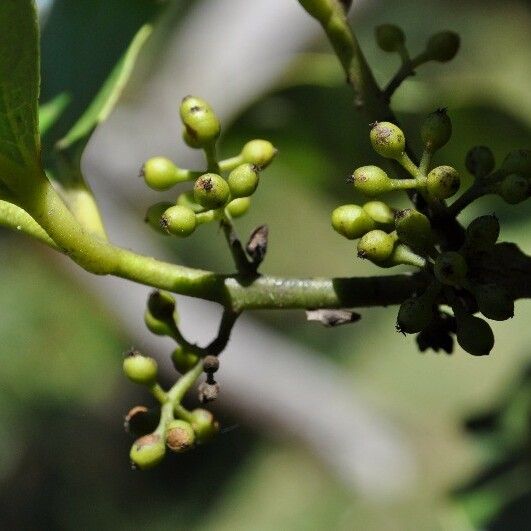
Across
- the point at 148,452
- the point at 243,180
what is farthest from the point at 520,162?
the point at 148,452

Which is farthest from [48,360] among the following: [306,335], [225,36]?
[225,36]

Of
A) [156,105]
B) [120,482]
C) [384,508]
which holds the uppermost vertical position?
[156,105]

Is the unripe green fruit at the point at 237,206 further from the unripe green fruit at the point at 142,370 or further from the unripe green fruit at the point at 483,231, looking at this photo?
the unripe green fruit at the point at 483,231

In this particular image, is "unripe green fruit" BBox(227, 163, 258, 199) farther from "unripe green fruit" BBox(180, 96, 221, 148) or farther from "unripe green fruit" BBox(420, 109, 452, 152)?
"unripe green fruit" BBox(420, 109, 452, 152)

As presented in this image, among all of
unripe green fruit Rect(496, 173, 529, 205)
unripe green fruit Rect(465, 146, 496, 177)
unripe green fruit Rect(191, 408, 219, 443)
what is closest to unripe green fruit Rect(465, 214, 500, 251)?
unripe green fruit Rect(496, 173, 529, 205)

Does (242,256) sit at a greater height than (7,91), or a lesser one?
lesser

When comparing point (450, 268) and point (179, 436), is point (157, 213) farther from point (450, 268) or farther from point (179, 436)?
point (450, 268)

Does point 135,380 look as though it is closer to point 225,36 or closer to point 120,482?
point 225,36
